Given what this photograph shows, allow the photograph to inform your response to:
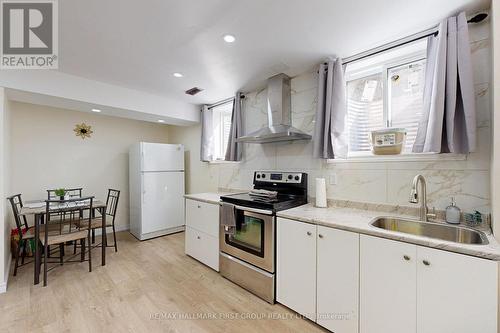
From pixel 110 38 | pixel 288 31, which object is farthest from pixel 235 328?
pixel 110 38

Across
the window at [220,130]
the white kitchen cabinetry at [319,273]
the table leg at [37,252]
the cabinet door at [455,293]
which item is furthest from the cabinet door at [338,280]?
the table leg at [37,252]

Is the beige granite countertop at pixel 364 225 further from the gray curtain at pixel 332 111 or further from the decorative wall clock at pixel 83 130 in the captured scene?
the decorative wall clock at pixel 83 130

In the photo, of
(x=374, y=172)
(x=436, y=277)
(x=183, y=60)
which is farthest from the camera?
(x=183, y=60)

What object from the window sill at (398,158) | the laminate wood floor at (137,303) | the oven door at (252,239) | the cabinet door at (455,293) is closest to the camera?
the cabinet door at (455,293)

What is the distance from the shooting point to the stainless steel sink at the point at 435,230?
4.69ft

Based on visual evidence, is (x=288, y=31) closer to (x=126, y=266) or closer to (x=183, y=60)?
(x=183, y=60)

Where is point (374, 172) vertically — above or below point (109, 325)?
above

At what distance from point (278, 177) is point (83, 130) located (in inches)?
144

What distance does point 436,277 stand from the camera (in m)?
1.22

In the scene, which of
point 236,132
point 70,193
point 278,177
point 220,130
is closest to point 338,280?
point 278,177

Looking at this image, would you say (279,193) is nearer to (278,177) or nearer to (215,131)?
(278,177)

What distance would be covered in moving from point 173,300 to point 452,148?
2.66 metres

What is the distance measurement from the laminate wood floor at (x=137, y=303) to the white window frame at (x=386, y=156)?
152 centimetres

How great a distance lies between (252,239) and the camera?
224 centimetres
